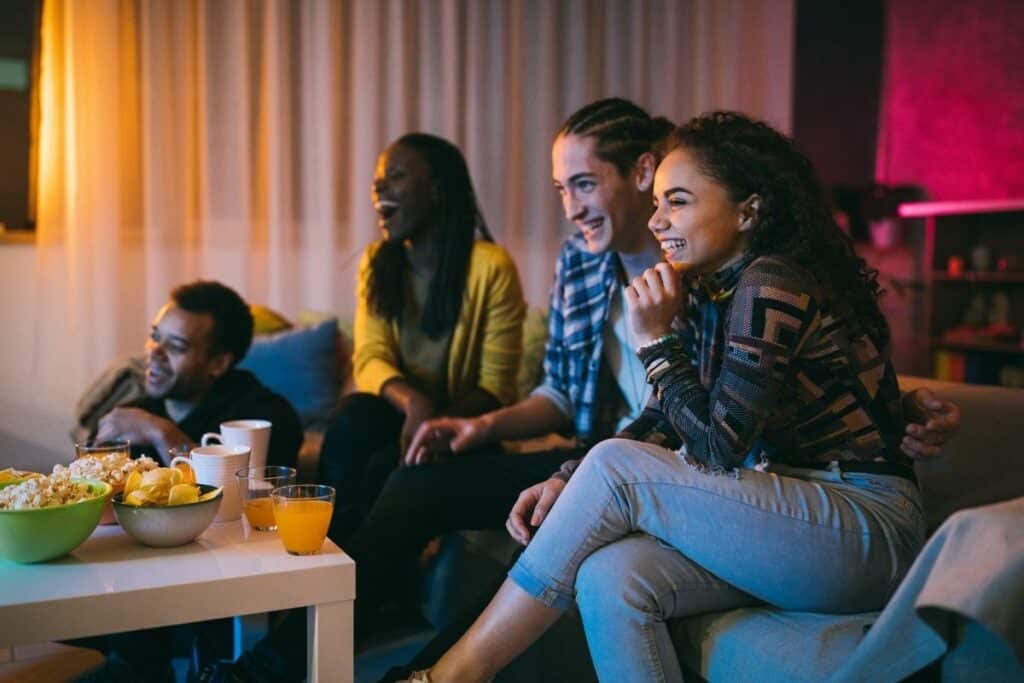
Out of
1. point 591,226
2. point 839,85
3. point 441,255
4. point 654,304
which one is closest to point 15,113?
point 441,255

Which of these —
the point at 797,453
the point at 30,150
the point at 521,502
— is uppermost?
the point at 30,150

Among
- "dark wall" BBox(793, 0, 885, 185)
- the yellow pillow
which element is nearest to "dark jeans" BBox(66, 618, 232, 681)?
the yellow pillow

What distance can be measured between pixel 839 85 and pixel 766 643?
179 inches

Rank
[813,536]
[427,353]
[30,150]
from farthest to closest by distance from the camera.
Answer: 1. [30,150]
2. [427,353]
3. [813,536]

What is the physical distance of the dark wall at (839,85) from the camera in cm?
511

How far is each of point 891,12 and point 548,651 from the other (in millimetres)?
4691

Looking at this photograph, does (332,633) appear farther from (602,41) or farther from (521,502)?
(602,41)

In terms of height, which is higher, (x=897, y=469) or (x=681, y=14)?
(x=681, y=14)

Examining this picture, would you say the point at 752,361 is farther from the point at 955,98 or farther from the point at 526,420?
the point at 955,98

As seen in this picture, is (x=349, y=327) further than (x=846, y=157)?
No

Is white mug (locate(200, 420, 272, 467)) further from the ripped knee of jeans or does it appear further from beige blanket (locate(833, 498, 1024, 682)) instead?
beige blanket (locate(833, 498, 1024, 682))

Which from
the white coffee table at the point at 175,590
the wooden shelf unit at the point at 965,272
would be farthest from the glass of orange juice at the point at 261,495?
the wooden shelf unit at the point at 965,272

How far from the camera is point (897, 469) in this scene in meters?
1.38

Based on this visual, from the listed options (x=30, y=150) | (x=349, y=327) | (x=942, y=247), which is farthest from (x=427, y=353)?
(x=942, y=247)
